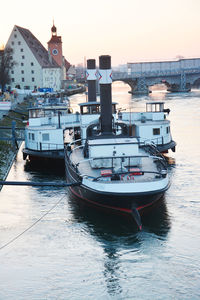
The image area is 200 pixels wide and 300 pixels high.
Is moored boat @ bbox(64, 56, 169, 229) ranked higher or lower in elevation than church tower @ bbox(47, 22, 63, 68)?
lower

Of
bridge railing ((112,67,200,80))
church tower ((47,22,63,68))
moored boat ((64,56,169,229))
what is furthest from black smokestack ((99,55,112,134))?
bridge railing ((112,67,200,80))

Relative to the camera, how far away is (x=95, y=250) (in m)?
19.7

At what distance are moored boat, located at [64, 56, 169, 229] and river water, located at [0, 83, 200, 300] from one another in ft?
3.51

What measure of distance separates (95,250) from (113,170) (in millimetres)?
5417

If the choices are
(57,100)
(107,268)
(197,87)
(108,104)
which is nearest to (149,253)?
(107,268)

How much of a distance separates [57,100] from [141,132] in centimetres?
3192

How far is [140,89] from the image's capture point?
153m

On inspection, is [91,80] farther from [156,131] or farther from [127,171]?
[127,171]

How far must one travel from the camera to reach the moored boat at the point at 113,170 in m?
21.9

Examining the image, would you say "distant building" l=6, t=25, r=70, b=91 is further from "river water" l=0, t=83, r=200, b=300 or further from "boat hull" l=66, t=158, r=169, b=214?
"boat hull" l=66, t=158, r=169, b=214

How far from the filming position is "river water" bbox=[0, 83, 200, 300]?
53.5 ft

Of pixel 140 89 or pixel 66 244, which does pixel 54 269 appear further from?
pixel 140 89

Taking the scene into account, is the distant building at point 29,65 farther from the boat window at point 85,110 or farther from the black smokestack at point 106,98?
the black smokestack at point 106,98

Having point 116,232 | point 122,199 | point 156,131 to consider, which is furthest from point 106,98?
point 116,232
